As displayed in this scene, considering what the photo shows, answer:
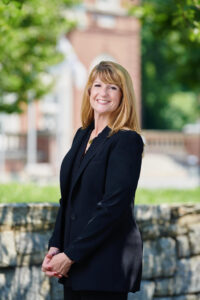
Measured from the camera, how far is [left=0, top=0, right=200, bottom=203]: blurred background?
789 centimetres

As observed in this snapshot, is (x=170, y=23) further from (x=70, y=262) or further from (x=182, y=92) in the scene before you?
(x=182, y=92)

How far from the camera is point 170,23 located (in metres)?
6.52

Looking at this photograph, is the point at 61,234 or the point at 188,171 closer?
the point at 61,234

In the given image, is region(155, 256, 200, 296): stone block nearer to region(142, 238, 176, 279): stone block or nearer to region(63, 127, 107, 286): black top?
region(142, 238, 176, 279): stone block

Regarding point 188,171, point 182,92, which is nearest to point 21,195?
point 188,171

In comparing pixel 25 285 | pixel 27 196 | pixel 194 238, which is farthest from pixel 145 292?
pixel 27 196

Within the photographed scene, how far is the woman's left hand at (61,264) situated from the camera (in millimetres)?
2627

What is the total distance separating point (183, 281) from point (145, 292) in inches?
18.3

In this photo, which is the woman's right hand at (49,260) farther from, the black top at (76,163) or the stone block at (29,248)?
the stone block at (29,248)

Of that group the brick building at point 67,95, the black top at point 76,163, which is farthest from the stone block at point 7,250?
the brick building at point 67,95

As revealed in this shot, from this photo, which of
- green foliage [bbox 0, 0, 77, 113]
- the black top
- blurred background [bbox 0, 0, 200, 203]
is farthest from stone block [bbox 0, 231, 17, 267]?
green foliage [bbox 0, 0, 77, 113]

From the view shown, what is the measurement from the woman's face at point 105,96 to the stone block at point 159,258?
2184mm

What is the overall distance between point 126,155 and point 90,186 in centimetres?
24

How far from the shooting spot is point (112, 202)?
8.48ft
